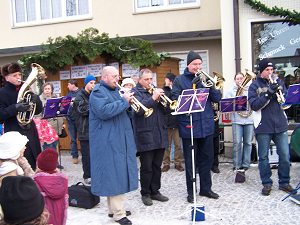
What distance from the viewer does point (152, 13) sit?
12.3 m

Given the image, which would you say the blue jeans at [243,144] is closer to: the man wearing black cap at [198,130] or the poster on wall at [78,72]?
the man wearing black cap at [198,130]

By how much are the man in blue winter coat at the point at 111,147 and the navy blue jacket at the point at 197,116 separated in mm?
1127

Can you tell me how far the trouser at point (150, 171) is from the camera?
568cm

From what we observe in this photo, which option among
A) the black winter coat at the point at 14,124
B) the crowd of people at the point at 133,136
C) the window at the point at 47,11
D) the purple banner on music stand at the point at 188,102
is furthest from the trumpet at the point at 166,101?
the window at the point at 47,11

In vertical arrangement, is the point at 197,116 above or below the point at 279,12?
below

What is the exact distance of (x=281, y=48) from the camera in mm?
9039

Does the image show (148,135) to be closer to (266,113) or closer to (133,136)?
(133,136)

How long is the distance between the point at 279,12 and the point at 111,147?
5470mm

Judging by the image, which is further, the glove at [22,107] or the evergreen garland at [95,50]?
the evergreen garland at [95,50]

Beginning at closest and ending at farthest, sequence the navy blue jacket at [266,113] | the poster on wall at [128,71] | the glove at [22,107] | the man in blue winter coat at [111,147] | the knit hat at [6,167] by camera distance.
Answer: the knit hat at [6,167] < the glove at [22,107] < the man in blue winter coat at [111,147] < the navy blue jacket at [266,113] < the poster on wall at [128,71]

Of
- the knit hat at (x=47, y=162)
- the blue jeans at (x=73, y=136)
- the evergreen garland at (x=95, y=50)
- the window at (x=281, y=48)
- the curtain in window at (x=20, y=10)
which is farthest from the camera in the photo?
the curtain in window at (x=20, y=10)

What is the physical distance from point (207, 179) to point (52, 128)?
362 cm

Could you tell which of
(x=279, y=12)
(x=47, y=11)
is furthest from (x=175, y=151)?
(x=47, y=11)

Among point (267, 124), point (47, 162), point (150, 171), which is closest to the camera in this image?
point (47, 162)
